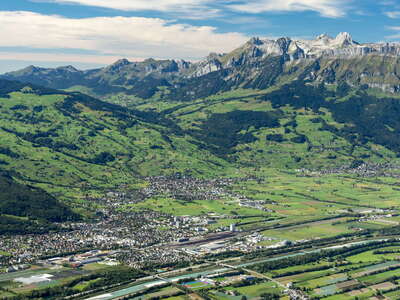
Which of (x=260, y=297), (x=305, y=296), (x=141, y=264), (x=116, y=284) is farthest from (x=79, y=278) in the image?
(x=305, y=296)

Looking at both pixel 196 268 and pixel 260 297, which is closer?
pixel 260 297

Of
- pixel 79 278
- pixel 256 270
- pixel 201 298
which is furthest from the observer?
pixel 256 270

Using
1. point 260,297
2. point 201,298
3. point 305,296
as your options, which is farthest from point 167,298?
point 305,296

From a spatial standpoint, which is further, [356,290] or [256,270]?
[256,270]

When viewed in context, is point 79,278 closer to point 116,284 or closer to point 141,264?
point 116,284

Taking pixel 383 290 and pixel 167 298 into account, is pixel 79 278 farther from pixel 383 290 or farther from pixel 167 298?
pixel 383 290

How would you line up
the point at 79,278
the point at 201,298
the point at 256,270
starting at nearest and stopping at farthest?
1. the point at 201,298
2. the point at 79,278
3. the point at 256,270

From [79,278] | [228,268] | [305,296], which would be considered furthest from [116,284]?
[305,296]
